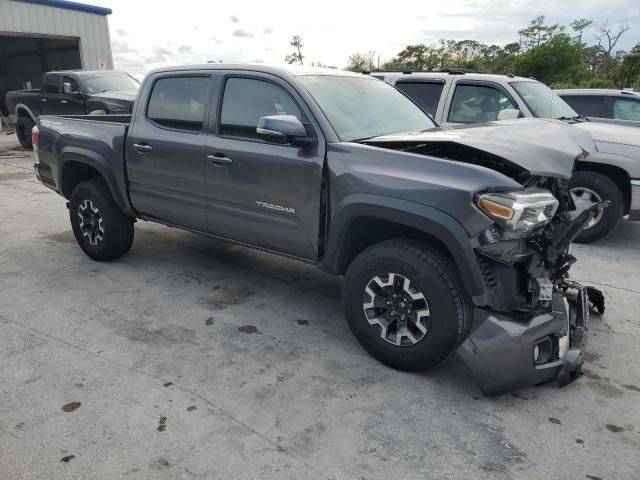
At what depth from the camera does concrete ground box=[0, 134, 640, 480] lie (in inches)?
95.4

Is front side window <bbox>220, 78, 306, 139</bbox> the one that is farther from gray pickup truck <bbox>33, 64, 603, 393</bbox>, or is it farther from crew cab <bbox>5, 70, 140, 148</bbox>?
crew cab <bbox>5, 70, 140, 148</bbox>

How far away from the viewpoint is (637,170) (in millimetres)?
5469

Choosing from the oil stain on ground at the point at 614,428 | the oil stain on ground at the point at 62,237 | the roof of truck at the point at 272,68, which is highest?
the roof of truck at the point at 272,68

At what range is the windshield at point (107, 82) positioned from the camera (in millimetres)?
11336

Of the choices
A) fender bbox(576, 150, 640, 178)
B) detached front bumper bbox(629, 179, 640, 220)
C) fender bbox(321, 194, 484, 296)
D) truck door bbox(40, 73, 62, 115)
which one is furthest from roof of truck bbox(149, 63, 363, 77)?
truck door bbox(40, 73, 62, 115)

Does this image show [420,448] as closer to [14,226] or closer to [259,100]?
[259,100]

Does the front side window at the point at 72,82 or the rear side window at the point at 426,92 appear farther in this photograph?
the front side window at the point at 72,82

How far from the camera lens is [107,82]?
11.7 meters

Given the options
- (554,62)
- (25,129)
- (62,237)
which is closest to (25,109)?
(25,129)

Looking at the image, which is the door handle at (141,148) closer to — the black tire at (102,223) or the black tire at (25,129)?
the black tire at (102,223)

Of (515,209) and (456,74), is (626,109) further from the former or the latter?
(515,209)

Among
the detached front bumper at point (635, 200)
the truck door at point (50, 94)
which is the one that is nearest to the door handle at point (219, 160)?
the detached front bumper at point (635, 200)

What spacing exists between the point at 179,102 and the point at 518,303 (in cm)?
308

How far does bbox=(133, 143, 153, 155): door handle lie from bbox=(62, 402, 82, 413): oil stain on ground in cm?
225
